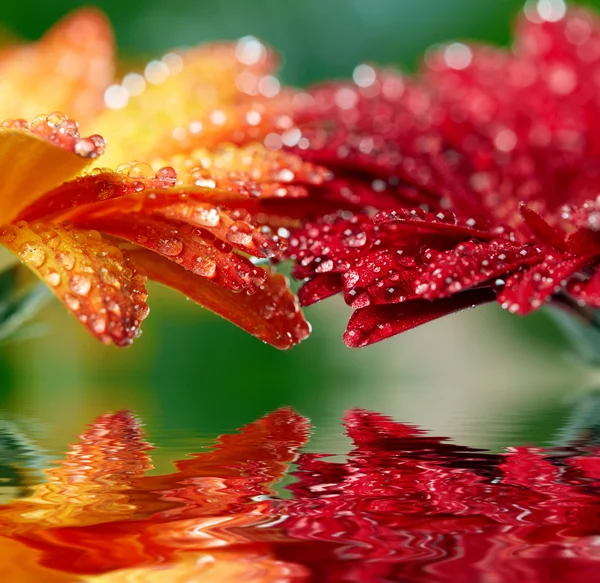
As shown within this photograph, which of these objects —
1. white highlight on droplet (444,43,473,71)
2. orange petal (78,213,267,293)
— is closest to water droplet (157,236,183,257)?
orange petal (78,213,267,293)

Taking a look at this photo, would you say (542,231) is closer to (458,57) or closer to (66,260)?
(66,260)

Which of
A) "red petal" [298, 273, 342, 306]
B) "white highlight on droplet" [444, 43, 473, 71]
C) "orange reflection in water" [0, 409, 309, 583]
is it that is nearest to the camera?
"orange reflection in water" [0, 409, 309, 583]

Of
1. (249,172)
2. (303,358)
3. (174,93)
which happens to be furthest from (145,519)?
(303,358)

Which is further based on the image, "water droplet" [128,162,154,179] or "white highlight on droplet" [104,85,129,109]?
"white highlight on droplet" [104,85,129,109]

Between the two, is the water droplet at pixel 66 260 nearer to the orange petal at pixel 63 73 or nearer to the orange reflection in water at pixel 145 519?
the orange reflection in water at pixel 145 519

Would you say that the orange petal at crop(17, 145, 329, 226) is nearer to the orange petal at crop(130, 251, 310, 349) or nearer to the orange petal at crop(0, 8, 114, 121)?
the orange petal at crop(130, 251, 310, 349)

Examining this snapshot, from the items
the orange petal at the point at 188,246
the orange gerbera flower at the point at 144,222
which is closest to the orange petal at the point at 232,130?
the orange gerbera flower at the point at 144,222

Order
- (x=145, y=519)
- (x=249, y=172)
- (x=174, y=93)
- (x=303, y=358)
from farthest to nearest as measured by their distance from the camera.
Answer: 1. (x=303, y=358)
2. (x=174, y=93)
3. (x=249, y=172)
4. (x=145, y=519)
